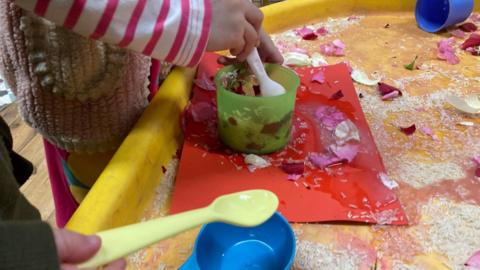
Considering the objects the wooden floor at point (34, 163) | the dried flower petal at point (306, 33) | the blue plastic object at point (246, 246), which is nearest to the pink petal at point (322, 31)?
the dried flower petal at point (306, 33)

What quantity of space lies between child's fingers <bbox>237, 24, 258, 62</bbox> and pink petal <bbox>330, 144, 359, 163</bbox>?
Result: 0.50 feet

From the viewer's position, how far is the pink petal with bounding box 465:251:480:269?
0.42 metres

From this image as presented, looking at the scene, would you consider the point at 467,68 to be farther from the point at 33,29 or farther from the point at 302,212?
the point at 33,29

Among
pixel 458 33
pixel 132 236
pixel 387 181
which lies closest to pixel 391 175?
pixel 387 181

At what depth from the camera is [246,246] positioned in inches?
17.4

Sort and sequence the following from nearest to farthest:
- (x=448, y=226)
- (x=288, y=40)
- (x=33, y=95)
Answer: (x=448, y=226) < (x=33, y=95) < (x=288, y=40)

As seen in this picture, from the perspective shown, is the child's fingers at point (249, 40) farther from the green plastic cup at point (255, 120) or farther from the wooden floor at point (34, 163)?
the wooden floor at point (34, 163)

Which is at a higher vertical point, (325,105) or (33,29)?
(33,29)

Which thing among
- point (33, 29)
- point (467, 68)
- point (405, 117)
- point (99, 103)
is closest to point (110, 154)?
point (99, 103)

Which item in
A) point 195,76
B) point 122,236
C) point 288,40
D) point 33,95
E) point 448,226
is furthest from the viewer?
point 288,40

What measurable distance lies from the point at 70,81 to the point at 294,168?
280mm

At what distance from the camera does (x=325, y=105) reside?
0.66 m

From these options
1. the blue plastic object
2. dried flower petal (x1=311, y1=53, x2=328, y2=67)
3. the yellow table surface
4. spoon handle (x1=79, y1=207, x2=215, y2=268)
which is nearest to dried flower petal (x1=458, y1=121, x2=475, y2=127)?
the yellow table surface

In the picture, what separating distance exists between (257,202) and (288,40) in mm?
523
